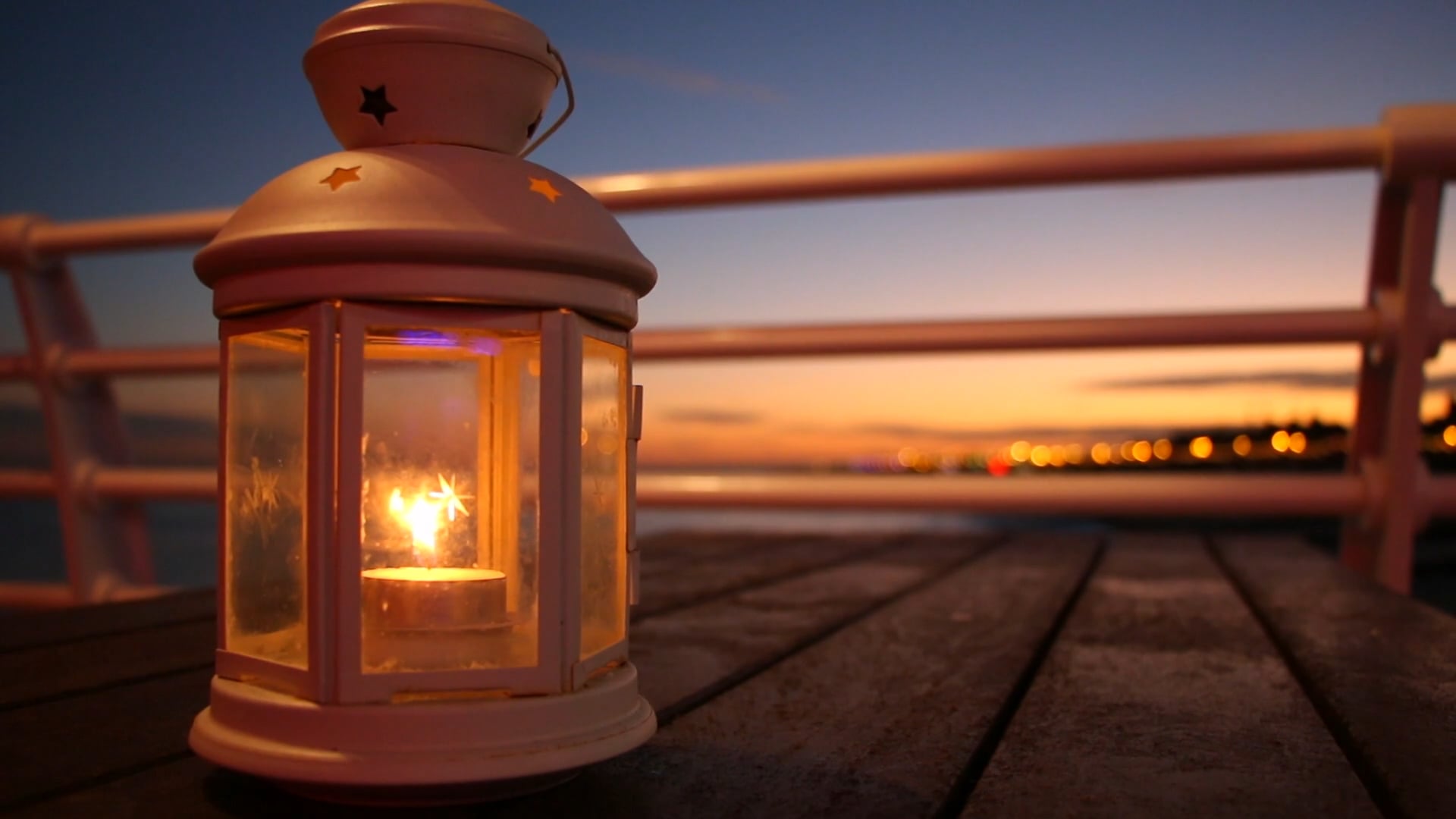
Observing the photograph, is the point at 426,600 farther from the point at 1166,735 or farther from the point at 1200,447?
the point at 1200,447

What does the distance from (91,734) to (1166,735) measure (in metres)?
0.80

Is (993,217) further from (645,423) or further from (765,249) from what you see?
(645,423)

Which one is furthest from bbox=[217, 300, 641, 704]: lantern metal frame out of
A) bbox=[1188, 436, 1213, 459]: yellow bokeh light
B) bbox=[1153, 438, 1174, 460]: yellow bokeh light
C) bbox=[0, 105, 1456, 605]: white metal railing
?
bbox=[1153, 438, 1174, 460]: yellow bokeh light

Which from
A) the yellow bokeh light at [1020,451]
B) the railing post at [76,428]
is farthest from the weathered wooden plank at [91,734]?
the yellow bokeh light at [1020,451]

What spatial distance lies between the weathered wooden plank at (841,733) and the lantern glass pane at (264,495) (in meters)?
0.20

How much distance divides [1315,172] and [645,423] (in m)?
1.59

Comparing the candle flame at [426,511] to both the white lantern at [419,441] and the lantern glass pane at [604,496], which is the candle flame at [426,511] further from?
the lantern glass pane at [604,496]

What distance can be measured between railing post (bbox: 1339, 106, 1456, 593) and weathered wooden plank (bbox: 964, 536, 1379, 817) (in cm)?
58

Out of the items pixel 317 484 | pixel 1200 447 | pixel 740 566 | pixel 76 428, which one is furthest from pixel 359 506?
pixel 1200 447

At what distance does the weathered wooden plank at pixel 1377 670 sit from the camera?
2.53 ft

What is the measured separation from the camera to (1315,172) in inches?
78.1

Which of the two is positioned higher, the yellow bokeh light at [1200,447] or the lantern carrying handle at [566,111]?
the lantern carrying handle at [566,111]

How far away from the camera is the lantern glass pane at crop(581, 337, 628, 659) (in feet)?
2.47

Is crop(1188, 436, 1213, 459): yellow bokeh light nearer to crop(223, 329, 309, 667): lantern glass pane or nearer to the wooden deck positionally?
the wooden deck
